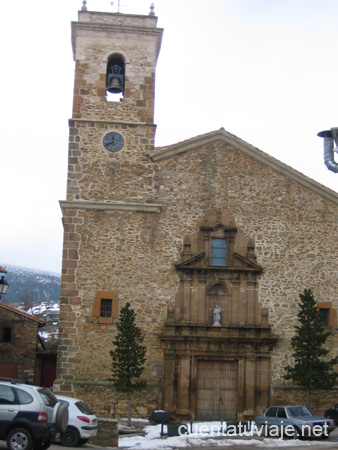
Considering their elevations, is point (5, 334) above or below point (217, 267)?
below

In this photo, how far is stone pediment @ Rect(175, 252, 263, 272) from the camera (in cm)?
2377

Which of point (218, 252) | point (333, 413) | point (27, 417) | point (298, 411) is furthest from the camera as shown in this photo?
point (218, 252)

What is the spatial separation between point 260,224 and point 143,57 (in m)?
8.18

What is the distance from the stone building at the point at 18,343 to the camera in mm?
28109

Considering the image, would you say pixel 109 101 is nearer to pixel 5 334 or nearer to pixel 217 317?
pixel 217 317

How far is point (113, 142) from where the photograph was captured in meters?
24.7

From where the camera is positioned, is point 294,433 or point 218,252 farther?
point 218,252

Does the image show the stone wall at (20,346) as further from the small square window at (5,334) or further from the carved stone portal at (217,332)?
the carved stone portal at (217,332)

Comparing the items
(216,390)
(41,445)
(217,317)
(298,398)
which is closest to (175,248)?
(217,317)

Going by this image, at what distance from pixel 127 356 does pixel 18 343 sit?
9038 millimetres

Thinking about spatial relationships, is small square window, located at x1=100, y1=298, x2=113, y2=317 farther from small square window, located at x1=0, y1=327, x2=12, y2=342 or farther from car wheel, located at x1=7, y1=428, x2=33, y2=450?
car wheel, located at x1=7, y1=428, x2=33, y2=450

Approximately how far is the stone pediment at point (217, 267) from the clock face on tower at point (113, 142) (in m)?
5.05

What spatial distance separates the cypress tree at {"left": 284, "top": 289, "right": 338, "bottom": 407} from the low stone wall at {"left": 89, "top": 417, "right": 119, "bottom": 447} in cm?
774
